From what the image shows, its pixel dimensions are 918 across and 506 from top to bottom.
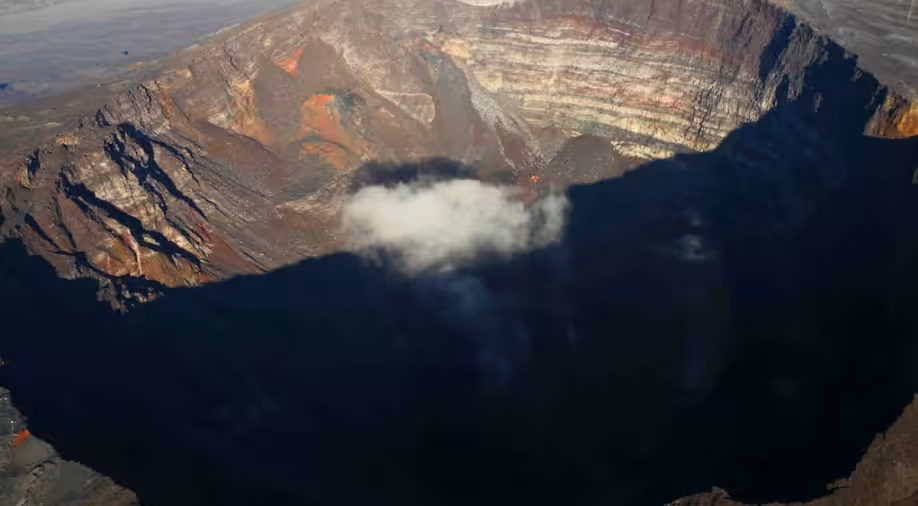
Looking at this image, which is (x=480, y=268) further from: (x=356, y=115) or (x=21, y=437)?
(x=21, y=437)

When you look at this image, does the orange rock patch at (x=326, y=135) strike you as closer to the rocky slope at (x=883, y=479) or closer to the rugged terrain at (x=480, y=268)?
the rugged terrain at (x=480, y=268)

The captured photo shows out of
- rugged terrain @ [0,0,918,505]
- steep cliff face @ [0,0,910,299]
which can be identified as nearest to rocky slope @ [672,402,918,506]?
rugged terrain @ [0,0,918,505]

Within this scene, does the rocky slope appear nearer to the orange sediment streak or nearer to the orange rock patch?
the orange sediment streak

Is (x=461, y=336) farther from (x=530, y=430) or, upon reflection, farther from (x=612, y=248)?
(x=612, y=248)

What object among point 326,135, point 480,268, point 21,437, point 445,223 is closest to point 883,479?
point 480,268

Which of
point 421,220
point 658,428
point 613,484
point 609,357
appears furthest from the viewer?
point 421,220

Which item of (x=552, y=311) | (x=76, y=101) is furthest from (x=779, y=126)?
(x=76, y=101)
